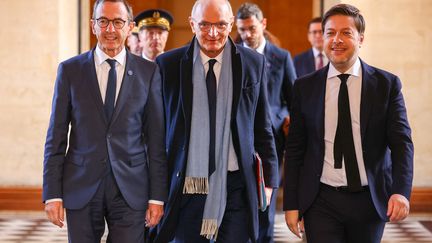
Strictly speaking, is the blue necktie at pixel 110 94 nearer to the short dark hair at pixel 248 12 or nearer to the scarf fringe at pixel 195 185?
the scarf fringe at pixel 195 185

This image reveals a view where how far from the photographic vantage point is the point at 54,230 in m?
7.93

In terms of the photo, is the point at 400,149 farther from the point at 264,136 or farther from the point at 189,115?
the point at 189,115

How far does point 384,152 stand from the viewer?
430 centimetres

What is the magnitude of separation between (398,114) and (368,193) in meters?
0.42

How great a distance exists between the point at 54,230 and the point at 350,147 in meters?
4.39

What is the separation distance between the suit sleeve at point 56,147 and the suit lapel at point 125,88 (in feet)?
0.82

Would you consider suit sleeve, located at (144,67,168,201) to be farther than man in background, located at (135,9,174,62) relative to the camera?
No

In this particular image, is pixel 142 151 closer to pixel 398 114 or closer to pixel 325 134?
pixel 325 134

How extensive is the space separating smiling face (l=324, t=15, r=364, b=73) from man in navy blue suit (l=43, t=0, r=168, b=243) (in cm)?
93

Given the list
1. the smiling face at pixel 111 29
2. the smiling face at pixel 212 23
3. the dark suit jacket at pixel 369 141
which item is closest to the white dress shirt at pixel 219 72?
the smiling face at pixel 212 23

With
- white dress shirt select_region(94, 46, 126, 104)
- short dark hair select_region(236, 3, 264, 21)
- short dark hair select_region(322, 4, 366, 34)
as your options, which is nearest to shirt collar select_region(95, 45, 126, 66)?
white dress shirt select_region(94, 46, 126, 104)

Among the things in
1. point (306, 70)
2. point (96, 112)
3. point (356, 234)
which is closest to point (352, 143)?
point (356, 234)

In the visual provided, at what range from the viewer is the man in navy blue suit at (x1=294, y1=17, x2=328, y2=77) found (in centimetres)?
885

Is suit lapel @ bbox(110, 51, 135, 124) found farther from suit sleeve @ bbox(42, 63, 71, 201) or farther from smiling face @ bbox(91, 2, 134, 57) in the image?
suit sleeve @ bbox(42, 63, 71, 201)
